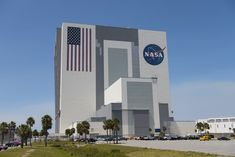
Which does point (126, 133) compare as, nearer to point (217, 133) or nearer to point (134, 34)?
point (217, 133)

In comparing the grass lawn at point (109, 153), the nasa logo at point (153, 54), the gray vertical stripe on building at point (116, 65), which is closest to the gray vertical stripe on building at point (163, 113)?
the nasa logo at point (153, 54)

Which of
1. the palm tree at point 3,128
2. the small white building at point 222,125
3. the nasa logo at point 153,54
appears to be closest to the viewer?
the palm tree at point 3,128

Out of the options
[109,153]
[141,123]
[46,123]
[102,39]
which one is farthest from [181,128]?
[109,153]

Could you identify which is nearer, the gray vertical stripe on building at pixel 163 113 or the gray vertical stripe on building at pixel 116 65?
the gray vertical stripe on building at pixel 163 113

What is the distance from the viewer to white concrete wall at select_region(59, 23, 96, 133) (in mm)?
172750

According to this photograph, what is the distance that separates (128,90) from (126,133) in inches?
844

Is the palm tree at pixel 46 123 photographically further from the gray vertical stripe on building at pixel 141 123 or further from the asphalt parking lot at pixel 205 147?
the gray vertical stripe on building at pixel 141 123

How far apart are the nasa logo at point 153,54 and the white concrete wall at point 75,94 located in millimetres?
34242

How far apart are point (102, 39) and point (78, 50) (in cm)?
1688

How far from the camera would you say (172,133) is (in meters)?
167

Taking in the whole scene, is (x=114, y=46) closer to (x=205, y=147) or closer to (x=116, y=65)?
(x=116, y=65)

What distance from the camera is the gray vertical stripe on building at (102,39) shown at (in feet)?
593

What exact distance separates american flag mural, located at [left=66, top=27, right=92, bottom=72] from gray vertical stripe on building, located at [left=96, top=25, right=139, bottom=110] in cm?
551

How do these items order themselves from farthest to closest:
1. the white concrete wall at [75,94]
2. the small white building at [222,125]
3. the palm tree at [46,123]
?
the white concrete wall at [75,94] < the small white building at [222,125] < the palm tree at [46,123]
